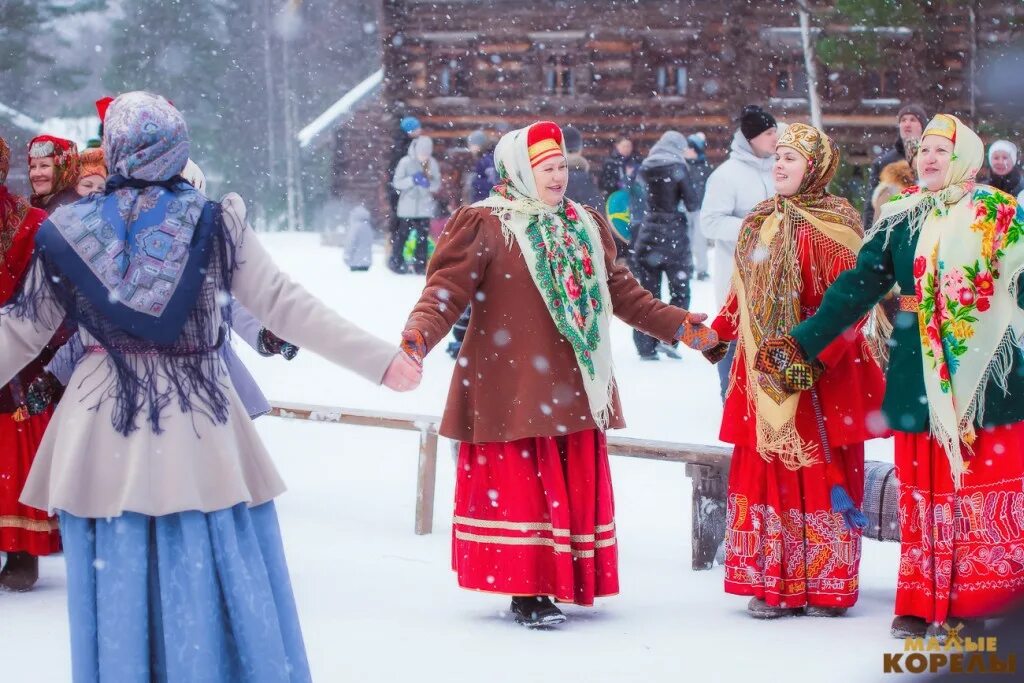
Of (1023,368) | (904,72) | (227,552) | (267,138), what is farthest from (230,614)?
(267,138)

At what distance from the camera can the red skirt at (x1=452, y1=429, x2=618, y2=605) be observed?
4.65 meters

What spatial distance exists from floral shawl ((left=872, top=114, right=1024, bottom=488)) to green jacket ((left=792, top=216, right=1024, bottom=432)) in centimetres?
6

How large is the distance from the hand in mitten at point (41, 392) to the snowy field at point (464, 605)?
31.9 inches

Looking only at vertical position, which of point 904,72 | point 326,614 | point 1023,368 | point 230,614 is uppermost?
point 904,72

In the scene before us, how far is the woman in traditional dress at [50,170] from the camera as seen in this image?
223 inches

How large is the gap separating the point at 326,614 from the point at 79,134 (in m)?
33.0

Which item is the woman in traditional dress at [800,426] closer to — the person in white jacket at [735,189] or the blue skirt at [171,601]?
the blue skirt at [171,601]

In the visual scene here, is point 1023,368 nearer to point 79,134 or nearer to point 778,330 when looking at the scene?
point 778,330

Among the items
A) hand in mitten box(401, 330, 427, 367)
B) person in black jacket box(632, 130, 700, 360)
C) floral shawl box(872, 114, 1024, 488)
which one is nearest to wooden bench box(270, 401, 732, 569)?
floral shawl box(872, 114, 1024, 488)

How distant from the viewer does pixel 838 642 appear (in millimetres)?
4438

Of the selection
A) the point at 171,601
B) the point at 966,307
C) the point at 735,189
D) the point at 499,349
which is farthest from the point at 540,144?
the point at 735,189

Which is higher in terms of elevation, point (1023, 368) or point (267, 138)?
point (267, 138)

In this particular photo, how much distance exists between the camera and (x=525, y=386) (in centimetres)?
462

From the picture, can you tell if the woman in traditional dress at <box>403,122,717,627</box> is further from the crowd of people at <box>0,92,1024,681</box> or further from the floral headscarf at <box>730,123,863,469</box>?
the floral headscarf at <box>730,123,863,469</box>
